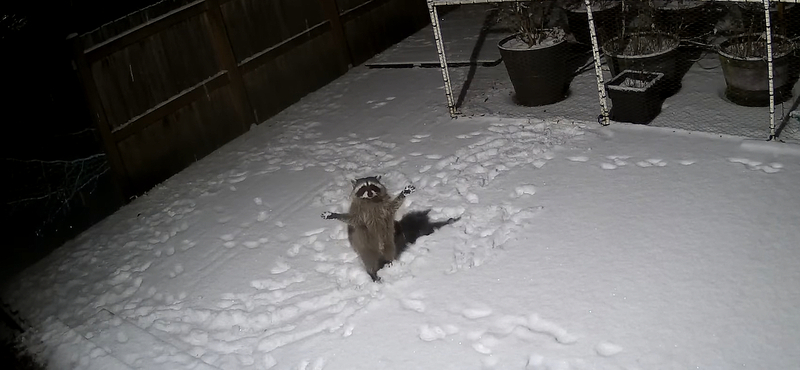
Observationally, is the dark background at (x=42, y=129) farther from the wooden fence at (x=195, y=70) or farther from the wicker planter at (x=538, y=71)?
the wicker planter at (x=538, y=71)

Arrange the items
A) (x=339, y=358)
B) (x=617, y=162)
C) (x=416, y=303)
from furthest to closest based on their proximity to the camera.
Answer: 1. (x=617, y=162)
2. (x=416, y=303)
3. (x=339, y=358)

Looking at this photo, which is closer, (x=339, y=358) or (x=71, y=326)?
(x=339, y=358)

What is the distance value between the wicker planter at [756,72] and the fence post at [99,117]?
619cm

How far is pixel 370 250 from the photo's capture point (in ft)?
16.1

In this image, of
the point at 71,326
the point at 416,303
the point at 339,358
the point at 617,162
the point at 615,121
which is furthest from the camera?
the point at 615,121

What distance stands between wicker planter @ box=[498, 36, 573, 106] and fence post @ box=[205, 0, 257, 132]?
10.5ft

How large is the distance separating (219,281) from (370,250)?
1.40 meters

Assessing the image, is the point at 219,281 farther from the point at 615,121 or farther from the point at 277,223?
the point at 615,121

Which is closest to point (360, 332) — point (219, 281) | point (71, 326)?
point (219, 281)

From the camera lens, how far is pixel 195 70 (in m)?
7.70

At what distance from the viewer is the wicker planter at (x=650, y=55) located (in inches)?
271

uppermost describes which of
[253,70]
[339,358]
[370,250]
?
[253,70]

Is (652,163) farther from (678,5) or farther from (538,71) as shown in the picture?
(678,5)

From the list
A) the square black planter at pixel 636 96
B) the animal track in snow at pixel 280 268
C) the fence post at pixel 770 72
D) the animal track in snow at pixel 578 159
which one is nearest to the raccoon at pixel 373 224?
the animal track in snow at pixel 280 268
